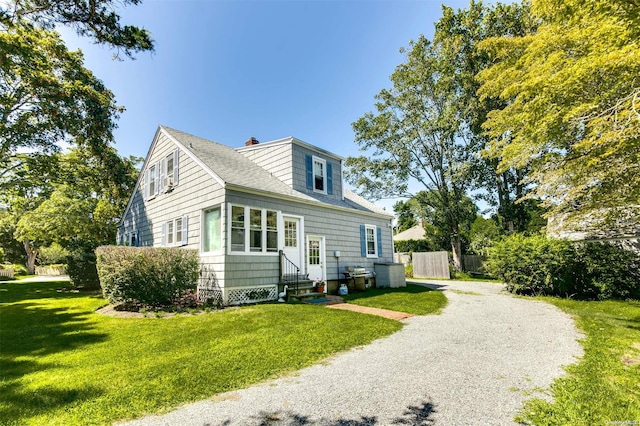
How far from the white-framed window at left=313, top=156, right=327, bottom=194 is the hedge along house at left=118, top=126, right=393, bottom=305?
0.15ft

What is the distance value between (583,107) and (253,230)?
8.86 metres

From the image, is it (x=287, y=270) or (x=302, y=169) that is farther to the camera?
(x=302, y=169)

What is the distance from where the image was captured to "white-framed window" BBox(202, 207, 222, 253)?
9352mm

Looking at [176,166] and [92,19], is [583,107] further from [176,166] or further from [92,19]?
[176,166]

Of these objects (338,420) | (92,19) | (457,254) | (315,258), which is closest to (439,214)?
(457,254)

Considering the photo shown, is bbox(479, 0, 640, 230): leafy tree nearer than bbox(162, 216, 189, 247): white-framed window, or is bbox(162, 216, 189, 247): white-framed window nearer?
bbox(479, 0, 640, 230): leafy tree

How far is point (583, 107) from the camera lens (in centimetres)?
616

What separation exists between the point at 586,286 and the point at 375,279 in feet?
25.2

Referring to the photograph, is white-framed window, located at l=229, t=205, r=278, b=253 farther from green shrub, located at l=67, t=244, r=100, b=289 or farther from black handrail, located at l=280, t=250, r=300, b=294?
green shrub, located at l=67, t=244, r=100, b=289

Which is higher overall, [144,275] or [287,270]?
[144,275]

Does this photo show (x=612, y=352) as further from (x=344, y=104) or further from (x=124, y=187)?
(x=124, y=187)

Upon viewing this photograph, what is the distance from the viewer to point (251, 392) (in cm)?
343

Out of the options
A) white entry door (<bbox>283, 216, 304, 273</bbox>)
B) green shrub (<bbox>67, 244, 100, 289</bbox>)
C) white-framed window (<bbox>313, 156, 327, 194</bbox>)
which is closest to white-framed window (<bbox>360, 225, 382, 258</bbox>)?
white-framed window (<bbox>313, 156, 327, 194</bbox>)

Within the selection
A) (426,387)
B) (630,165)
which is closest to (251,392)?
(426,387)
